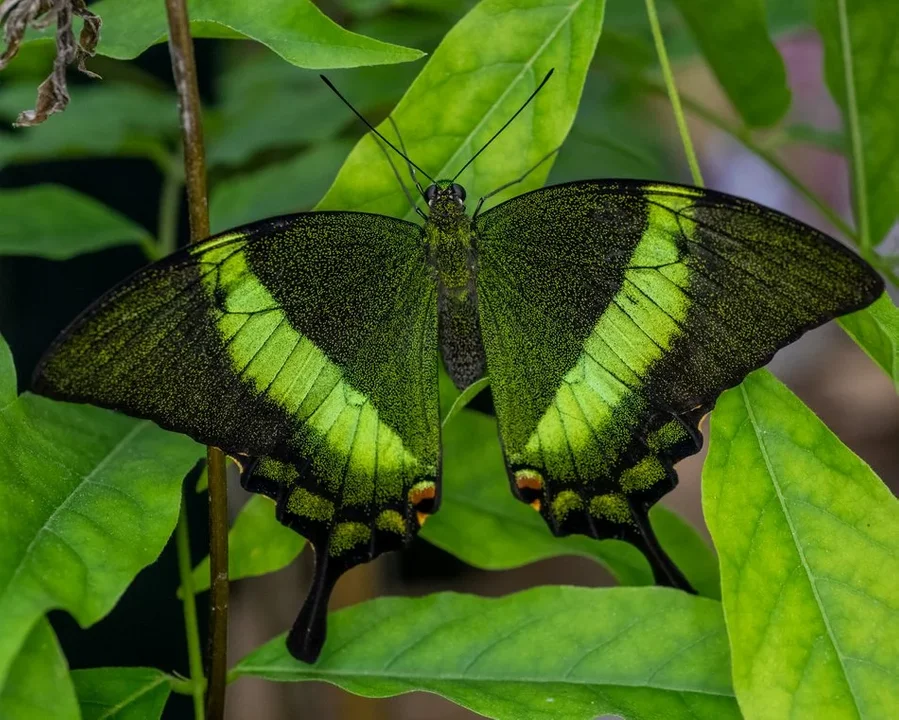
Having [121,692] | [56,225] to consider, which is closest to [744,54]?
[56,225]

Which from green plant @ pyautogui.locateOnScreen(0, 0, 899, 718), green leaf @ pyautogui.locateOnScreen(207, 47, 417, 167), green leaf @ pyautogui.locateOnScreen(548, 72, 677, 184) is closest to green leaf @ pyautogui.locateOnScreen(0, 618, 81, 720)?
green plant @ pyautogui.locateOnScreen(0, 0, 899, 718)

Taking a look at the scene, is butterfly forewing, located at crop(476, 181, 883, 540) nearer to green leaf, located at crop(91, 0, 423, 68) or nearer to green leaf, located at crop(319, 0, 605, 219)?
green leaf, located at crop(319, 0, 605, 219)

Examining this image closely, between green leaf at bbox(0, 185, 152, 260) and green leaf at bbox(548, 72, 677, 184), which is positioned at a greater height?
green leaf at bbox(548, 72, 677, 184)

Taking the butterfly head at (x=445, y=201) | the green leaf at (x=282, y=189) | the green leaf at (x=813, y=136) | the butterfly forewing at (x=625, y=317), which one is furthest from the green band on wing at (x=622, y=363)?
the green leaf at (x=813, y=136)

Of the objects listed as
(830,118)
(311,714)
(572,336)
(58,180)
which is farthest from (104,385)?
(830,118)

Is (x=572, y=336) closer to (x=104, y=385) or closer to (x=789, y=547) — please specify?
(x=789, y=547)

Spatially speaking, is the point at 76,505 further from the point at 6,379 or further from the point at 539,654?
the point at 539,654
